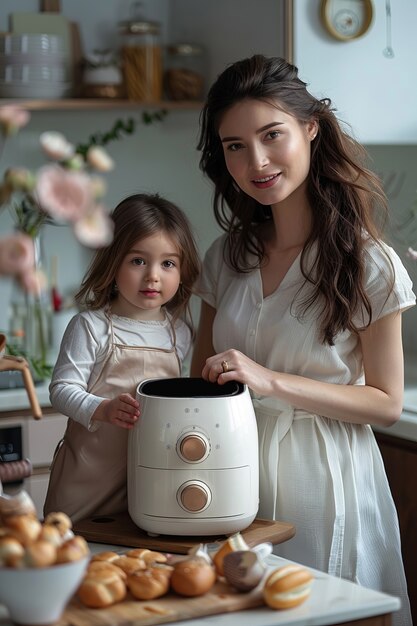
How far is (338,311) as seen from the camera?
176cm

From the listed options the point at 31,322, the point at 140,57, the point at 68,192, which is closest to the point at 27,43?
the point at 140,57

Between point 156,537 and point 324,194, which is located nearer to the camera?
point 156,537

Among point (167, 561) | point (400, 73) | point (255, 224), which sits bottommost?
point (167, 561)

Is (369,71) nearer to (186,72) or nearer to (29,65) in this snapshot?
(186,72)

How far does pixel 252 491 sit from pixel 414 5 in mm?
1647

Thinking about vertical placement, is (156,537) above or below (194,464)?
below

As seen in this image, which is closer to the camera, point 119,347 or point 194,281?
point 119,347

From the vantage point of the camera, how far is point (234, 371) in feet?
5.24

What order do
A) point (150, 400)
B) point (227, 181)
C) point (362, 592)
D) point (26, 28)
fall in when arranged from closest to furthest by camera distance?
point (362, 592), point (150, 400), point (227, 181), point (26, 28)

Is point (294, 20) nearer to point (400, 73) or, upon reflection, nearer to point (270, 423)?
point (400, 73)

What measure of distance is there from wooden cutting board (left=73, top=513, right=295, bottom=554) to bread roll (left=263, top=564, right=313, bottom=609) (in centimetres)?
23

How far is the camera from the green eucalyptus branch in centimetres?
338

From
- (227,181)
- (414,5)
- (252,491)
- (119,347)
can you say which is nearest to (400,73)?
(414,5)

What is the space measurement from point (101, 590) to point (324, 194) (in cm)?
87
